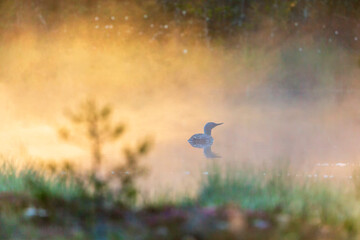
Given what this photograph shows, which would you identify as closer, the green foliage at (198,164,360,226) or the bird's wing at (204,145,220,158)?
the green foliage at (198,164,360,226)

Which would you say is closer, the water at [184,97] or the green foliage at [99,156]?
the green foliage at [99,156]

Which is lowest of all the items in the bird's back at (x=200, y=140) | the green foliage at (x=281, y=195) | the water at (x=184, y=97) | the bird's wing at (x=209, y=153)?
the green foliage at (x=281, y=195)

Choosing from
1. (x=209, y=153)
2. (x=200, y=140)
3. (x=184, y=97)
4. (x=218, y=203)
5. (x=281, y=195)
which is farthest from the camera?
(x=184, y=97)

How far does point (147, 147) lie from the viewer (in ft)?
14.9

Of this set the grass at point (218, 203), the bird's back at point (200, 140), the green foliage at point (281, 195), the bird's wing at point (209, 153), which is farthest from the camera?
the bird's back at point (200, 140)

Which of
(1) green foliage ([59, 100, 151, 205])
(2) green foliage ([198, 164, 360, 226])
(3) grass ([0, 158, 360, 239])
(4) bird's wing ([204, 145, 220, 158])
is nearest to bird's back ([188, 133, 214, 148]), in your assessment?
(4) bird's wing ([204, 145, 220, 158])

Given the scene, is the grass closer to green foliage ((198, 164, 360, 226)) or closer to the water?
green foliage ((198, 164, 360, 226))

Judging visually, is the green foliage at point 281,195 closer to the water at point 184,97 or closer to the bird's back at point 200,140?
the water at point 184,97

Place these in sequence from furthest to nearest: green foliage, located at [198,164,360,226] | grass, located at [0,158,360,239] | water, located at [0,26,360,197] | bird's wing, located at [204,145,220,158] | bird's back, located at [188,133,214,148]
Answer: bird's back, located at [188,133,214,148], water, located at [0,26,360,197], bird's wing, located at [204,145,220,158], green foliage, located at [198,164,360,226], grass, located at [0,158,360,239]

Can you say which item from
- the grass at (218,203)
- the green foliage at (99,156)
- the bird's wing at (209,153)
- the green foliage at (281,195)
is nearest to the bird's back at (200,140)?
the bird's wing at (209,153)

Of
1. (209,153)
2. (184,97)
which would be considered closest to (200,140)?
(209,153)

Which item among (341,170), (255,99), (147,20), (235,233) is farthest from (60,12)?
(235,233)

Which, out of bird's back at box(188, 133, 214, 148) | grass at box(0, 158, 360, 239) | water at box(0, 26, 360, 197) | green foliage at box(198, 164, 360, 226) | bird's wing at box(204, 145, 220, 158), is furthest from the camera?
bird's back at box(188, 133, 214, 148)

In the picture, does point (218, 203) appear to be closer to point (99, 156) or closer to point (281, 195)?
point (281, 195)
